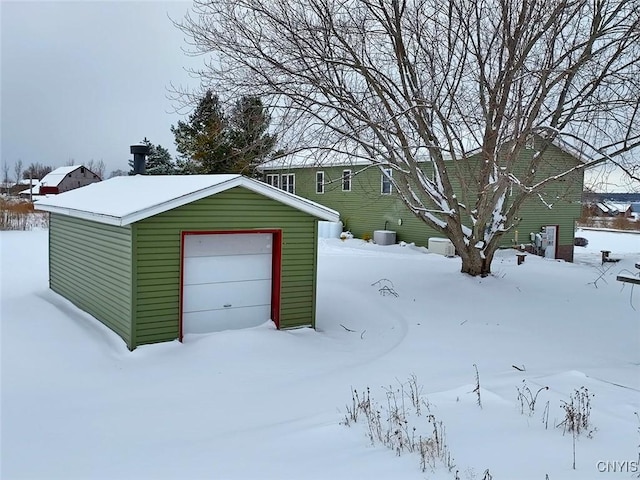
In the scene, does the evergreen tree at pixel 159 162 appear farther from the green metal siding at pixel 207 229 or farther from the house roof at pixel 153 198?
the green metal siding at pixel 207 229

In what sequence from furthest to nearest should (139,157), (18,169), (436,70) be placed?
(18,169) → (436,70) → (139,157)

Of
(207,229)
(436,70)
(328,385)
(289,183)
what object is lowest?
(328,385)

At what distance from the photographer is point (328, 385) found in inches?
253

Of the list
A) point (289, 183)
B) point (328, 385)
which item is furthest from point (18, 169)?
point (328, 385)

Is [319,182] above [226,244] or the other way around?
above

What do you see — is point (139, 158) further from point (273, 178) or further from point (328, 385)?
point (273, 178)

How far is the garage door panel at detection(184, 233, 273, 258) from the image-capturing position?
781 cm

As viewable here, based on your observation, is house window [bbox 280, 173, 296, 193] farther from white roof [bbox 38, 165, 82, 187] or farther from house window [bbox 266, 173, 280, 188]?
white roof [bbox 38, 165, 82, 187]

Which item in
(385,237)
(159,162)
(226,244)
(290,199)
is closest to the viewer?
(226,244)

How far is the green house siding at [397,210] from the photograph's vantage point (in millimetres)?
20047

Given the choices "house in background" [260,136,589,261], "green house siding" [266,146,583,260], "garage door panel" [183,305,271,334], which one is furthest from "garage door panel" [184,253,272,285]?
"green house siding" [266,146,583,260]

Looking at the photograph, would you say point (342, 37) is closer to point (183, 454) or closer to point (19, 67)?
point (183, 454)

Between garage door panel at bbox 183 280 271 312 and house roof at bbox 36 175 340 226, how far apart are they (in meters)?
1.36

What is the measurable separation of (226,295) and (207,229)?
110cm
